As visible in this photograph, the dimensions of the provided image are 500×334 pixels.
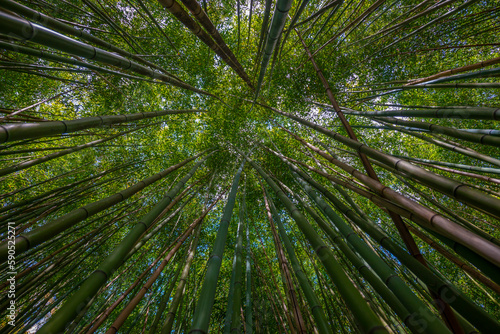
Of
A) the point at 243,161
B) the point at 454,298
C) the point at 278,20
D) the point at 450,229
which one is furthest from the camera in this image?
the point at 243,161

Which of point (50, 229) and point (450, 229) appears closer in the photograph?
point (450, 229)

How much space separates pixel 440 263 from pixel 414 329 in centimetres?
540

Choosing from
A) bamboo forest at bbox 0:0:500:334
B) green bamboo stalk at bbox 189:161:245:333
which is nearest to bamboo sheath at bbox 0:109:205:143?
bamboo forest at bbox 0:0:500:334

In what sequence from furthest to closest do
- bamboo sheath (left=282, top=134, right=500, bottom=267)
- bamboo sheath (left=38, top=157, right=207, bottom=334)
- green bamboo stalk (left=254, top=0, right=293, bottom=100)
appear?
green bamboo stalk (left=254, top=0, right=293, bottom=100) → bamboo sheath (left=38, top=157, right=207, bottom=334) → bamboo sheath (left=282, top=134, right=500, bottom=267)

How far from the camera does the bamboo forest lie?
1217 mm

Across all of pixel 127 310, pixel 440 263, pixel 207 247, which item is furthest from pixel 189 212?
pixel 440 263

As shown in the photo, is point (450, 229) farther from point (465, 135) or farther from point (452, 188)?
point (465, 135)

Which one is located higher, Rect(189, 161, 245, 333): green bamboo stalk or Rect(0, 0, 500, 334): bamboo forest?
Rect(0, 0, 500, 334): bamboo forest

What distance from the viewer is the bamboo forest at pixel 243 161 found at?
122 cm

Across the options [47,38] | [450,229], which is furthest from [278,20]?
[450,229]

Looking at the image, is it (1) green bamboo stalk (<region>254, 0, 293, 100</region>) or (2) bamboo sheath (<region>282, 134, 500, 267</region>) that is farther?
(1) green bamboo stalk (<region>254, 0, 293, 100</region>)

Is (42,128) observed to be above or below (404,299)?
above

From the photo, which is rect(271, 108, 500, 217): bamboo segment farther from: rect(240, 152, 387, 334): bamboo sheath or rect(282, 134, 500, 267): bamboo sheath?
rect(240, 152, 387, 334): bamboo sheath

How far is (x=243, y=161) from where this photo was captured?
318 centimetres
